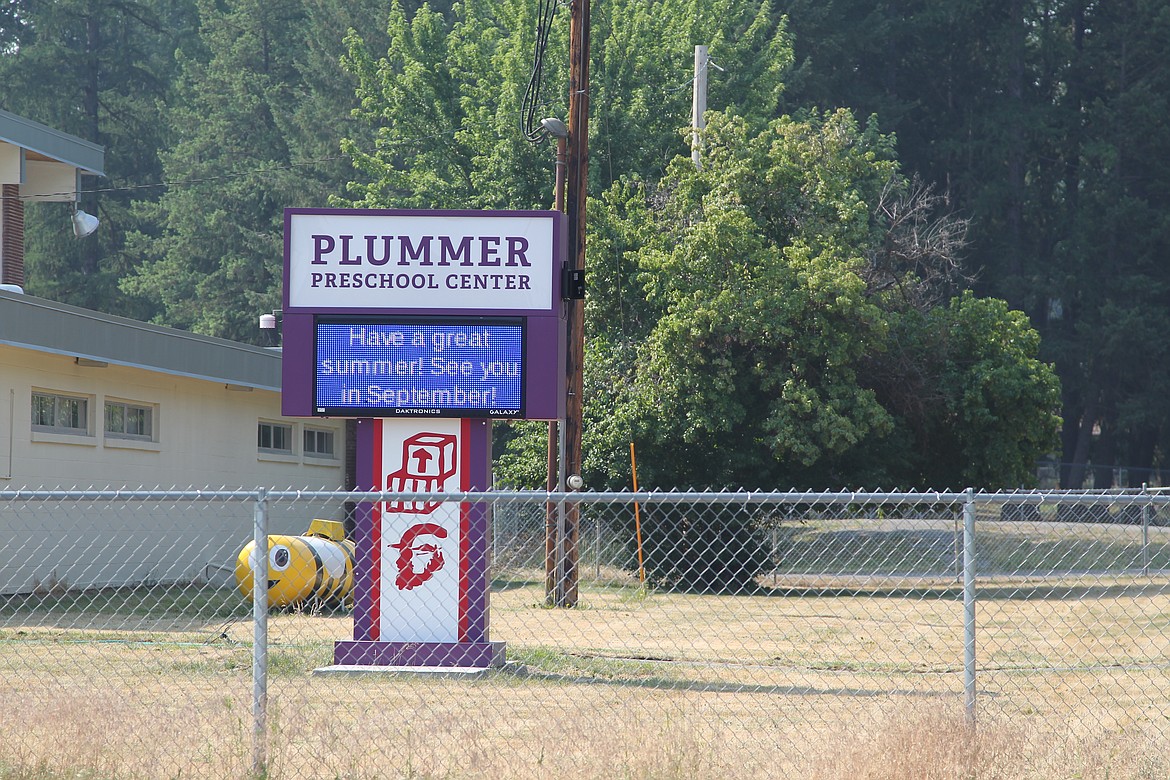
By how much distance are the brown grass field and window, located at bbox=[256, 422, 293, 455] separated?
723 centimetres

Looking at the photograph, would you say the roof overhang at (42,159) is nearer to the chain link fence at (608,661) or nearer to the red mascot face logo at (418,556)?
the chain link fence at (608,661)

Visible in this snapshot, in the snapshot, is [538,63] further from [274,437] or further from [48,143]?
[48,143]

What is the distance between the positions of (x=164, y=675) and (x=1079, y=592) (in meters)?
15.8

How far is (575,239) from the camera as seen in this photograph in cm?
1948

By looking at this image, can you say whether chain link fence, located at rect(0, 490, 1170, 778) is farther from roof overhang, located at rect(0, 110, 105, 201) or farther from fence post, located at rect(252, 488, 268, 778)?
roof overhang, located at rect(0, 110, 105, 201)

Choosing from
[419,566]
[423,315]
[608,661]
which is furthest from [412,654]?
[423,315]

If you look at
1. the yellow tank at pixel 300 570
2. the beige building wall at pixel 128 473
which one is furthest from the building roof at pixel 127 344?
the yellow tank at pixel 300 570

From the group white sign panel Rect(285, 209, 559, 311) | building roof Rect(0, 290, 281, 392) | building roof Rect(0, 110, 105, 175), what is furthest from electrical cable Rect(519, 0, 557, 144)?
building roof Rect(0, 110, 105, 175)

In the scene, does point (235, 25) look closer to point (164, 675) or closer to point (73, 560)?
point (73, 560)

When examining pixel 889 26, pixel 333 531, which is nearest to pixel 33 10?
pixel 889 26

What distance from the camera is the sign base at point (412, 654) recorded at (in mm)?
11227

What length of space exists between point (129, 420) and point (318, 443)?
614 centimetres

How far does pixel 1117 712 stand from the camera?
1028 cm

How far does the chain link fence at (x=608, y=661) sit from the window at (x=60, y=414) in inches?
48.0
